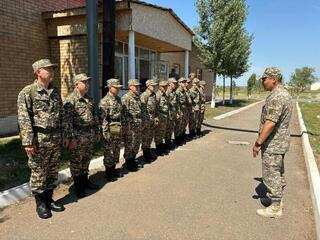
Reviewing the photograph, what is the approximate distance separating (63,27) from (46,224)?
1065cm

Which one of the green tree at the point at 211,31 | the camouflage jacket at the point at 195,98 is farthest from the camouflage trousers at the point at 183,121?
the green tree at the point at 211,31

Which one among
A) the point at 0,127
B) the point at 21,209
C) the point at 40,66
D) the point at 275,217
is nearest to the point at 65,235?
the point at 21,209

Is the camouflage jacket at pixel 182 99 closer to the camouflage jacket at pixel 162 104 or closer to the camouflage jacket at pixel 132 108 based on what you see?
the camouflage jacket at pixel 162 104

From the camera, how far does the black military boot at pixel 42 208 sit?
17.2 feet

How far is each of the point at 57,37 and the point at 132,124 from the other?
830 centimetres

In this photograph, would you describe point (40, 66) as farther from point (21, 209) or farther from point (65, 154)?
point (65, 154)

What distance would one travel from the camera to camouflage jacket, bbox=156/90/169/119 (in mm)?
9102

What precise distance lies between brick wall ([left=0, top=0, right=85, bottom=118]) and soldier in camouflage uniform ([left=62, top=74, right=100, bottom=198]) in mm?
7092

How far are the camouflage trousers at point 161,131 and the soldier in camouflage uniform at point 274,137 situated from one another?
154 inches

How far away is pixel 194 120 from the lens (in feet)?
38.9

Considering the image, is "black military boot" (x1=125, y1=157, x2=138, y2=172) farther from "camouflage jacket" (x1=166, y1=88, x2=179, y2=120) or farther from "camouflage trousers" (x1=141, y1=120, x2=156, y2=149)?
"camouflage jacket" (x1=166, y1=88, x2=179, y2=120)

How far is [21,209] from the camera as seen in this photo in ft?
18.3

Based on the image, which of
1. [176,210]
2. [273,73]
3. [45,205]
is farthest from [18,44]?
[273,73]

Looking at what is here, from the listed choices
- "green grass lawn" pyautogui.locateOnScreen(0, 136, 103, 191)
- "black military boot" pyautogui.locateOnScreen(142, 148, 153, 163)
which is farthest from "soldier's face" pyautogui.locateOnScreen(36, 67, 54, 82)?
"black military boot" pyautogui.locateOnScreen(142, 148, 153, 163)
